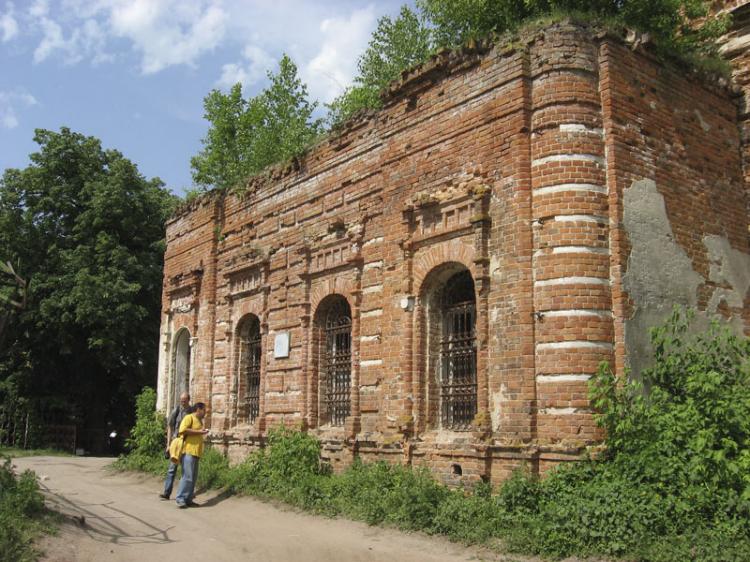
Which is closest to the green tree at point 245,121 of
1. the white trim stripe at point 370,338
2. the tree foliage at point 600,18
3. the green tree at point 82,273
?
the green tree at point 82,273

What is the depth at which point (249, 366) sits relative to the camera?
1531 centimetres

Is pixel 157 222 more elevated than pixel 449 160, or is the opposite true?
pixel 157 222

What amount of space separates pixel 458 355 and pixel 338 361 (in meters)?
3.02

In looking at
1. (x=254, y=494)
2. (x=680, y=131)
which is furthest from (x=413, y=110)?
(x=254, y=494)

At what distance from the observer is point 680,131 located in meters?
10.2

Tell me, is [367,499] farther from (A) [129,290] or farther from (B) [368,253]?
(A) [129,290]

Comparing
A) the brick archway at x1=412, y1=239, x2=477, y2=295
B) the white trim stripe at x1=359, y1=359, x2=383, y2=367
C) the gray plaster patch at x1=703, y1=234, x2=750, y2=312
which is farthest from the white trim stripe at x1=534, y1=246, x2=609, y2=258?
the white trim stripe at x1=359, y1=359, x2=383, y2=367

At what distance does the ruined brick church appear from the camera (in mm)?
8852

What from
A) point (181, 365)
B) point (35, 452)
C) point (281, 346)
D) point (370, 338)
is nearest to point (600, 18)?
point (370, 338)

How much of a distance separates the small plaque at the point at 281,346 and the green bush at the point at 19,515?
5.09m

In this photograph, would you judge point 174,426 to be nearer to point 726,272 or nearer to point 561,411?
point 561,411

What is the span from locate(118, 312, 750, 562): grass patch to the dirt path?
0.39m

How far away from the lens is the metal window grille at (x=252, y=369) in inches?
589

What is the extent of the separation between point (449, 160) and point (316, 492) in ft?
17.0
